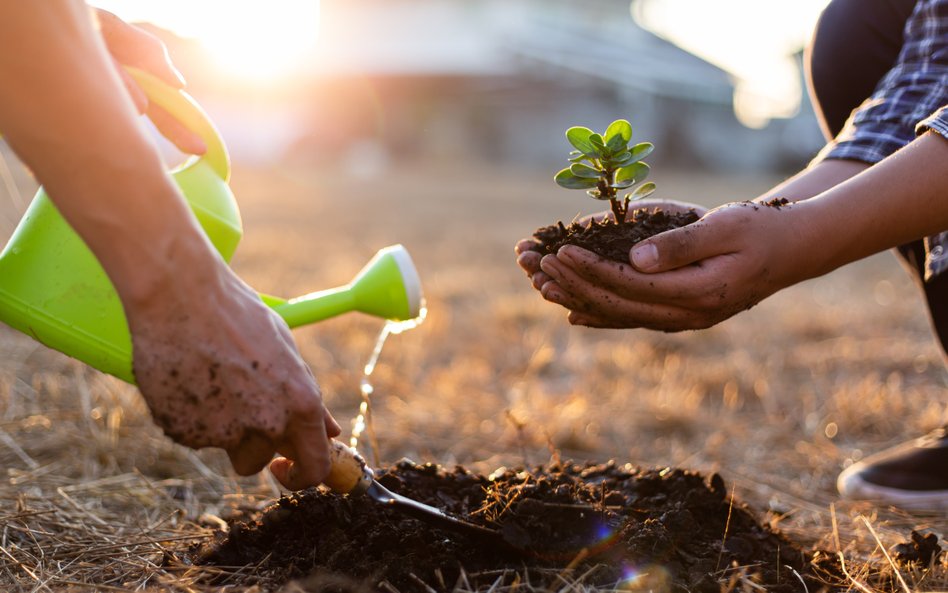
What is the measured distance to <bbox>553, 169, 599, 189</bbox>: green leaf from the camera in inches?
51.6

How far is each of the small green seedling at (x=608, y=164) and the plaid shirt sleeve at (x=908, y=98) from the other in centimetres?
54

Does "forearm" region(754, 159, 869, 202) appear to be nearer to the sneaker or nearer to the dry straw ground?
the dry straw ground

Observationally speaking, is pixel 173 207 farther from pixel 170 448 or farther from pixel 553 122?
pixel 553 122

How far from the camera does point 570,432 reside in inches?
90.7

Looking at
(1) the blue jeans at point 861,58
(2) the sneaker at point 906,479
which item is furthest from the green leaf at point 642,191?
(2) the sneaker at point 906,479

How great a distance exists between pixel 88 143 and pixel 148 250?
122mm

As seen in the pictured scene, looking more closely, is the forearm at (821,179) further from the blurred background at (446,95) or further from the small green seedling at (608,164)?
the blurred background at (446,95)

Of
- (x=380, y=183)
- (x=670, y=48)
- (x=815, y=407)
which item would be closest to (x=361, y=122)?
(x=380, y=183)

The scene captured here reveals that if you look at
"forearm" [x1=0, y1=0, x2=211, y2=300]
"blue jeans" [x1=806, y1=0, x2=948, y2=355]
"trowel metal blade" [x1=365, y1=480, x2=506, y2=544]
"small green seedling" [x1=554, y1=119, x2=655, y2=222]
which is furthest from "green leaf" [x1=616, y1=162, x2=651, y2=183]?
"blue jeans" [x1=806, y1=0, x2=948, y2=355]

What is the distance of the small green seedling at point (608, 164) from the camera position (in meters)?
1.29

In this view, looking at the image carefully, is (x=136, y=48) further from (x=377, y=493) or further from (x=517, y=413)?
(x=517, y=413)

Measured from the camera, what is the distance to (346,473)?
123 cm

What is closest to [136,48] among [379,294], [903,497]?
[379,294]

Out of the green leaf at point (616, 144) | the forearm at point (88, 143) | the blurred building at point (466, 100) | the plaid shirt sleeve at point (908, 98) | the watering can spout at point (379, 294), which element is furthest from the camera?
the blurred building at point (466, 100)
